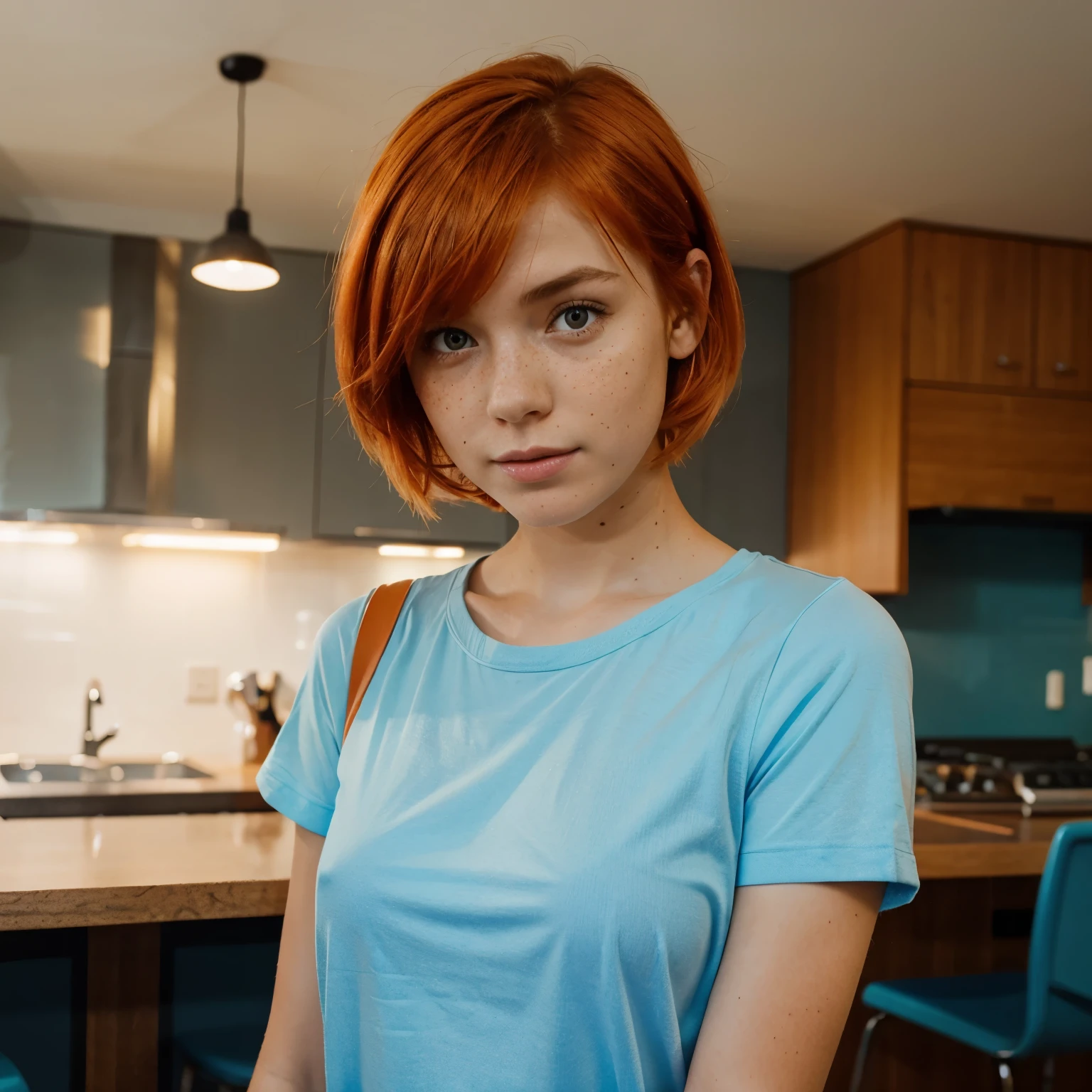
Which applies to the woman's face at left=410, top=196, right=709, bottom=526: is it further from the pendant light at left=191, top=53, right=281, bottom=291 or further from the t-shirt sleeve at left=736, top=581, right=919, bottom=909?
the pendant light at left=191, top=53, right=281, bottom=291

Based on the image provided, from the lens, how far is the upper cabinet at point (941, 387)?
11.2 ft

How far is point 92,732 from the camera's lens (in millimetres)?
3355

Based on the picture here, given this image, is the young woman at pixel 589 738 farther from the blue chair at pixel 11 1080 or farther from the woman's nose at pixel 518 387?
the blue chair at pixel 11 1080

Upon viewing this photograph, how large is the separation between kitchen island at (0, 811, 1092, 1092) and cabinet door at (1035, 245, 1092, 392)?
1732 mm

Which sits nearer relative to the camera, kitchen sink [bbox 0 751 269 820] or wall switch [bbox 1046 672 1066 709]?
kitchen sink [bbox 0 751 269 820]

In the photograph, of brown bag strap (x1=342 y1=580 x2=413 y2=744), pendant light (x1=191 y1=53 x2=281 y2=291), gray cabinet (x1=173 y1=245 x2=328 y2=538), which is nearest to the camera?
brown bag strap (x1=342 y1=580 x2=413 y2=744)

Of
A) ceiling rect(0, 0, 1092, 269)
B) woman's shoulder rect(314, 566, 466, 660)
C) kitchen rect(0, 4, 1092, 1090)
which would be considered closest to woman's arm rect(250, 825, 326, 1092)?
woman's shoulder rect(314, 566, 466, 660)

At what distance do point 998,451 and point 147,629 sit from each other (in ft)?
8.53

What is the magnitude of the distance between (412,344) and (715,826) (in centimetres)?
37

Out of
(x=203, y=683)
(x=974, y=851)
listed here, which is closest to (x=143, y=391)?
(x=203, y=683)

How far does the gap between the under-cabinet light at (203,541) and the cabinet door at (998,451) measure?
1.90 meters

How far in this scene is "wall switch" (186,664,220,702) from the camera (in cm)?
357

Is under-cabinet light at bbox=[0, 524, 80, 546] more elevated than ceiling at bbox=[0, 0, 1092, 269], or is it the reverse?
ceiling at bbox=[0, 0, 1092, 269]

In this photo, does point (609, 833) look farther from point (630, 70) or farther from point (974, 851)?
point (630, 70)
